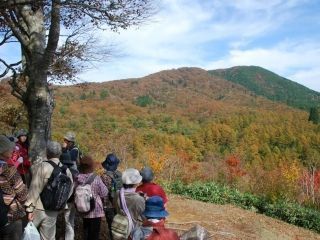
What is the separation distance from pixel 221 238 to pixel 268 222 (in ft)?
9.73

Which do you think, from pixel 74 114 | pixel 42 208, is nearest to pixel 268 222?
pixel 42 208

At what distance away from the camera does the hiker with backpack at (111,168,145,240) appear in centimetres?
412

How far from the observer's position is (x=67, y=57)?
7766 millimetres

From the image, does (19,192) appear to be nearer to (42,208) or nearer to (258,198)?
(42,208)

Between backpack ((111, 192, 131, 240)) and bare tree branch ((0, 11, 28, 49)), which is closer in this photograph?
backpack ((111, 192, 131, 240))

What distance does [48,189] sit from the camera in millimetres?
4266

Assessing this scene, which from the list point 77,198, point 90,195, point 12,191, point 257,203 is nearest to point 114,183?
point 90,195

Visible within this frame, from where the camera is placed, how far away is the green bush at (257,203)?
1103 centimetres

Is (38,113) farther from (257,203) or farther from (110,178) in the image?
(257,203)

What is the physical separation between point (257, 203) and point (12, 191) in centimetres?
914

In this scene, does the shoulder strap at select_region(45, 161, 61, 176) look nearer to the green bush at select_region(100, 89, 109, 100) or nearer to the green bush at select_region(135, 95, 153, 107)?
the green bush at select_region(100, 89, 109, 100)

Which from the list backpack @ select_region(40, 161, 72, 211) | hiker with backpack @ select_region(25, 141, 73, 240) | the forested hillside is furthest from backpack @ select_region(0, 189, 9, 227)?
the forested hillside

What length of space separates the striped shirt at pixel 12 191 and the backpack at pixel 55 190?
434 millimetres

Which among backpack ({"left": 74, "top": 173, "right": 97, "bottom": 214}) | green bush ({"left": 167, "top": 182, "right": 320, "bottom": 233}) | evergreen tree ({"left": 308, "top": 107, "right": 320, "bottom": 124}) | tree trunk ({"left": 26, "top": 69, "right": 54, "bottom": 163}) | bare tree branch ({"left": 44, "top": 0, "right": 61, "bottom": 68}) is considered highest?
evergreen tree ({"left": 308, "top": 107, "right": 320, "bottom": 124})
